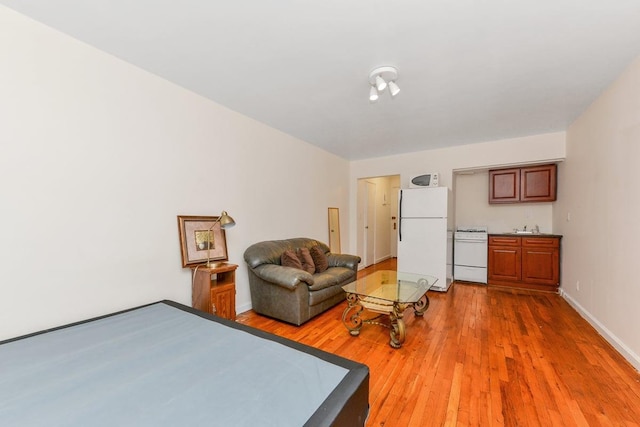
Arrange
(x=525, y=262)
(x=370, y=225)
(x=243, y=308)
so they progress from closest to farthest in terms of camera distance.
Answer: (x=243, y=308) → (x=525, y=262) → (x=370, y=225)

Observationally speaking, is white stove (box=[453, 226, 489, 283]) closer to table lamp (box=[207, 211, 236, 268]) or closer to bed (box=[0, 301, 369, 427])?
table lamp (box=[207, 211, 236, 268])

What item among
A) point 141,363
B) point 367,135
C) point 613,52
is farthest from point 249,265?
point 613,52

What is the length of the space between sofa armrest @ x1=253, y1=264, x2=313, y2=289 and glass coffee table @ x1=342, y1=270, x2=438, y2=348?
1.51 ft

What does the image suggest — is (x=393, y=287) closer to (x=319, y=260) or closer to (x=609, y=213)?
(x=319, y=260)

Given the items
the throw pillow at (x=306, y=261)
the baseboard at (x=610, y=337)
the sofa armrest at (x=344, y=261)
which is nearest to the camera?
the baseboard at (x=610, y=337)

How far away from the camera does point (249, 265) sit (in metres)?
3.11

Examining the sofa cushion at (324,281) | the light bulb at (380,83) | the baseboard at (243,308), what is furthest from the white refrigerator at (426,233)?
the baseboard at (243,308)

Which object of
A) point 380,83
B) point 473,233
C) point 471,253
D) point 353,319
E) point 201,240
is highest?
point 380,83

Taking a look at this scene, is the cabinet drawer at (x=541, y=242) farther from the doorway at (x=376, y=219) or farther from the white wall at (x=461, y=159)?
the doorway at (x=376, y=219)

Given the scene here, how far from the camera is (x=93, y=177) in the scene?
6.61 feet

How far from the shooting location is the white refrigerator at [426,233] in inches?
163

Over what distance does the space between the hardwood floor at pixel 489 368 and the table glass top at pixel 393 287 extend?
1.26 feet

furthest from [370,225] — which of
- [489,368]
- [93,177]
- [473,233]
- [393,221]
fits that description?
[93,177]

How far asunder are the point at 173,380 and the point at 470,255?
4.81 metres
